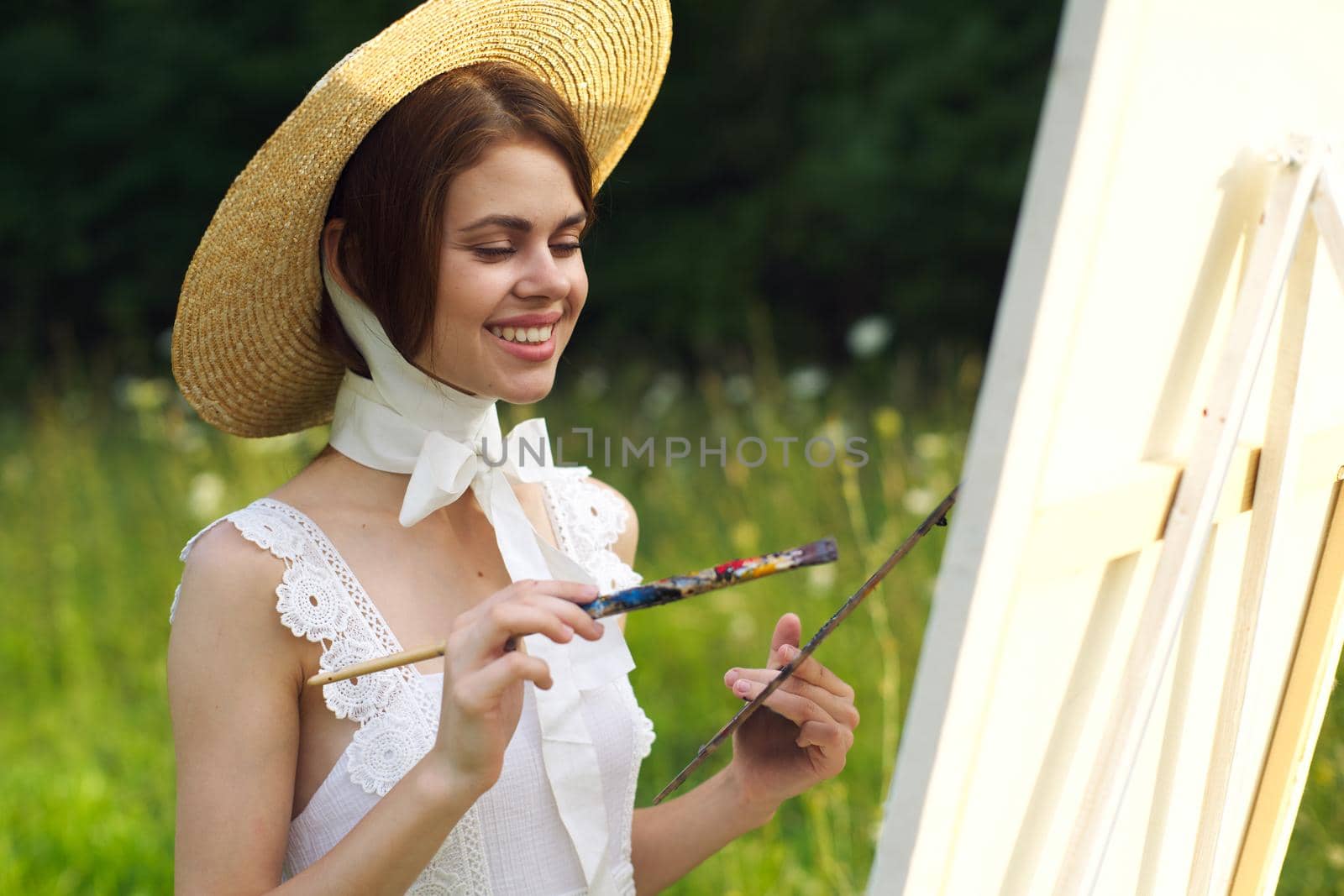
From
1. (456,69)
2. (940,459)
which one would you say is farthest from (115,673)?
(456,69)

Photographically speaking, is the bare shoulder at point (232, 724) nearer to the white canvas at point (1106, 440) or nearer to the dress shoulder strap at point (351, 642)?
the dress shoulder strap at point (351, 642)

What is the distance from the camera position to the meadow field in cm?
322

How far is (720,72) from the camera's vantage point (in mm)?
9094

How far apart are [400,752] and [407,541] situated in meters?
0.27

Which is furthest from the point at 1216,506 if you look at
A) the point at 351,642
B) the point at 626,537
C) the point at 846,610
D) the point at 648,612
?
the point at 648,612

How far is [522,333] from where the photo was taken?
1.59 m

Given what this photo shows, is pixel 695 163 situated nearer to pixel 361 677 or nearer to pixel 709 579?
pixel 361 677

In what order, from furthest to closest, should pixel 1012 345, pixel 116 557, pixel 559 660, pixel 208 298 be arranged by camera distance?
pixel 116 557, pixel 208 298, pixel 559 660, pixel 1012 345

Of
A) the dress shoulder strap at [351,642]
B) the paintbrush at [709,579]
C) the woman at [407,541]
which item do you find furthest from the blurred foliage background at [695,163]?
the paintbrush at [709,579]

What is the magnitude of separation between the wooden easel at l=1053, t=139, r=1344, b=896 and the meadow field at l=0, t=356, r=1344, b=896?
100 cm

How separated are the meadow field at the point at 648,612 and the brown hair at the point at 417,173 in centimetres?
106

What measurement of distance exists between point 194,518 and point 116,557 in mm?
319

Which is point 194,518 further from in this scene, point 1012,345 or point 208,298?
point 1012,345

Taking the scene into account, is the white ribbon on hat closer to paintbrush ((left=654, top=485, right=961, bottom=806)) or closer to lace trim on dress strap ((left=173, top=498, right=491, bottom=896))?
lace trim on dress strap ((left=173, top=498, right=491, bottom=896))
